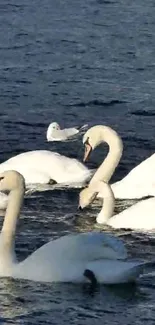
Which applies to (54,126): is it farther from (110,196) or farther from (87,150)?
(110,196)

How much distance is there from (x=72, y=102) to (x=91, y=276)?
335 inches

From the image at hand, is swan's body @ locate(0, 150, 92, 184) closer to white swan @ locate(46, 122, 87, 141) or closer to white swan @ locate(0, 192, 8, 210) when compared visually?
white swan @ locate(0, 192, 8, 210)

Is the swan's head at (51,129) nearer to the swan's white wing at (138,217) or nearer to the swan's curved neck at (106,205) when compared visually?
the swan's curved neck at (106,205)

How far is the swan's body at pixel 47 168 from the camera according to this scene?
17.6m

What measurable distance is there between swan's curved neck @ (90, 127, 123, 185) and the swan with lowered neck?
3.80 m

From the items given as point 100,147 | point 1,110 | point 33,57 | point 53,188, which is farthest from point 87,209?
point 33,57

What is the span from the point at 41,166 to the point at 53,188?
0.38 metres

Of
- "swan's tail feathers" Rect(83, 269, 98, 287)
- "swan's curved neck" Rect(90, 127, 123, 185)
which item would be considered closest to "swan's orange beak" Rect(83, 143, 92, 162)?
"swan's curved neck" Rect(90, 127, 123, 185)

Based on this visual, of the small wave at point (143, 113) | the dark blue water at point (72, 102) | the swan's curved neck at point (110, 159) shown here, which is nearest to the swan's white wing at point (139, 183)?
the swan's curved neck at point (110, 159)

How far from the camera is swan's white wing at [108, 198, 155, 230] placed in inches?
609

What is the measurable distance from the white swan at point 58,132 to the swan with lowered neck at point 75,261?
531 cm

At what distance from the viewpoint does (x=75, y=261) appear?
1352cm

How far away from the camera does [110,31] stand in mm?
26062

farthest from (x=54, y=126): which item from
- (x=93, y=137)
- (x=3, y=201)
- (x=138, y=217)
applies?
(x=138, y=217)
